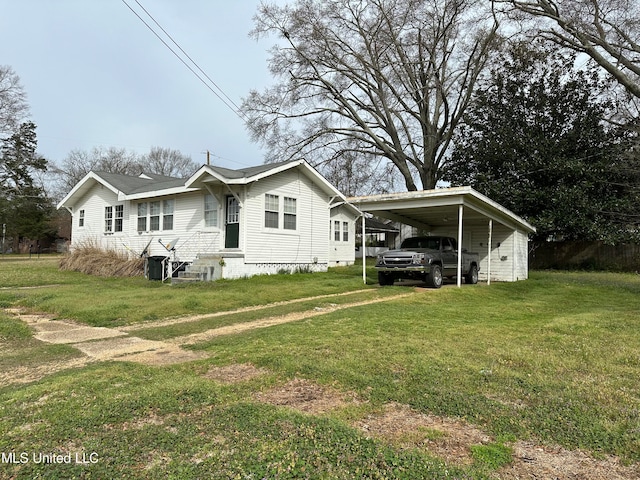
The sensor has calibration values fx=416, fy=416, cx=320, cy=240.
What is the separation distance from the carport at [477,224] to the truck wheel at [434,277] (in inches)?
30.9

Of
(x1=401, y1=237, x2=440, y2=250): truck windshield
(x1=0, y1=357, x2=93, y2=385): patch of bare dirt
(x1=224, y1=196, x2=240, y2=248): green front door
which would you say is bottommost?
(x1=0, y1=357, x2=93, y2=385): patch of bare dirt

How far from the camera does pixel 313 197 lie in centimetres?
1747

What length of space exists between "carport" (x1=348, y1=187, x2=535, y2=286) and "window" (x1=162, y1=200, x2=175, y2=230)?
→ 312 inches

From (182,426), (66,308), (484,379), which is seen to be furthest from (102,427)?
(66,308)

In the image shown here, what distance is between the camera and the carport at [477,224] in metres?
13.9

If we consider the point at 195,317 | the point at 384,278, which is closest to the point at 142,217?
the point at 384,278

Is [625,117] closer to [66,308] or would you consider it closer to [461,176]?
[461,176]

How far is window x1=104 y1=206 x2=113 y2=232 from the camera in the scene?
20859 millimetres

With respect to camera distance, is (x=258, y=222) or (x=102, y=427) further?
(x=258, y=222)

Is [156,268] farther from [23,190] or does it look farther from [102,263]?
[23,190]

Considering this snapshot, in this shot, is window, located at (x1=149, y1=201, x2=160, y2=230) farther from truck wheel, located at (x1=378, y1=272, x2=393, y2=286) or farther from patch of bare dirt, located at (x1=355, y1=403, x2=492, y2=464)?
patch of bare dirt, located at (x1=355, y1=403, x2=492, y2=464)

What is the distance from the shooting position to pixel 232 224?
15164 mm

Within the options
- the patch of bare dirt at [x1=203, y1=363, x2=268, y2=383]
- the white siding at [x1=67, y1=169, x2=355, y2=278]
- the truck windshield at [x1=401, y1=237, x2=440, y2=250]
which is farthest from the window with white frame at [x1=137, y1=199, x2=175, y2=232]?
the patch of bare dirt at [x1=203, y1=363, x2=268, y2=383]

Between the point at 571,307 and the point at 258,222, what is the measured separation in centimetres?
996
